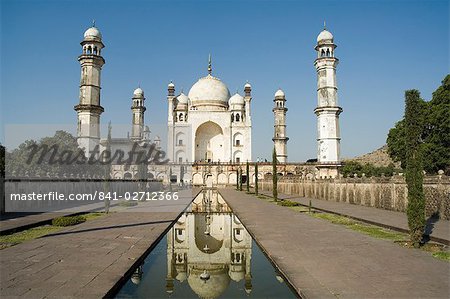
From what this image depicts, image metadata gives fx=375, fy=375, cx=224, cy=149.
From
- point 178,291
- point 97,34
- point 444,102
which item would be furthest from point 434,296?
point 97,34

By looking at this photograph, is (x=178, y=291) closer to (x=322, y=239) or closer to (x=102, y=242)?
(x=102, y=242)

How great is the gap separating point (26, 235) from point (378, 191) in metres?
14.3

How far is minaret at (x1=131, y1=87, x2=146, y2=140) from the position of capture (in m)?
57.1

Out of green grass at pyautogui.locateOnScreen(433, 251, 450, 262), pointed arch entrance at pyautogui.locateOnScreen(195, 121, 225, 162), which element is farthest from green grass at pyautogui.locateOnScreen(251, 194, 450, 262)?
pointed arch entrance at pyautogui.locateOnScreen(195, 121, 225, 162)

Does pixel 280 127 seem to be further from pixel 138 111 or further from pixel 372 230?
pixel 372 230

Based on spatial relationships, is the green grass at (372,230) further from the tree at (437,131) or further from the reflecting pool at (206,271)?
the tree at (437,131)

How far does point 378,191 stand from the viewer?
17141 mm

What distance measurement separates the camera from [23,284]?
4941 millimetres

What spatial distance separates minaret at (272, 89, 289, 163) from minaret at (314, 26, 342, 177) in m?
12.5

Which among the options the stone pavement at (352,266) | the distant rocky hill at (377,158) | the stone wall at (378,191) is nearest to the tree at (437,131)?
the stone wall at (378,191)

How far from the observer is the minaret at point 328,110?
41031mm

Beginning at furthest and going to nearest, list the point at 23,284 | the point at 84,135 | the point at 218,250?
the point at 84,135 → the point at 218,250 → the point at 23,284

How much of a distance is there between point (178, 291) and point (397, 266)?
11.3ft

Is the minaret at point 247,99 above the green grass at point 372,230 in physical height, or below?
above
